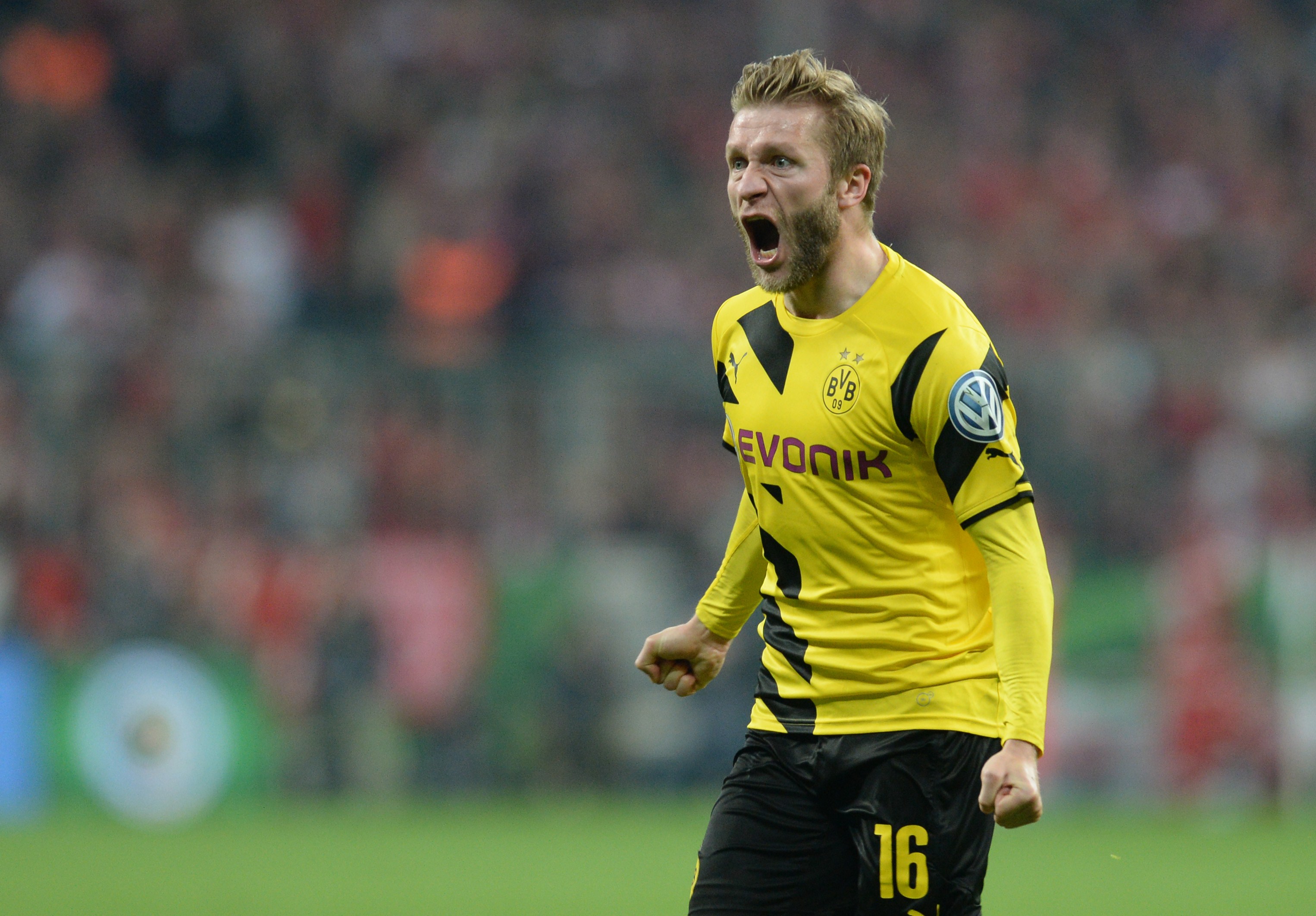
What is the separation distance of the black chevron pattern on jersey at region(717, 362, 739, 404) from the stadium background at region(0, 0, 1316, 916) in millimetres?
5010

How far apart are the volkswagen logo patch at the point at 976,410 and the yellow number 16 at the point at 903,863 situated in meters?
0.82

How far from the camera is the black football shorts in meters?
3.91

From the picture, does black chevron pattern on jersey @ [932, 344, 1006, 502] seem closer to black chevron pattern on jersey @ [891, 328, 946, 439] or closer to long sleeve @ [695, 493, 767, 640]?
black chevron pattern on jersey @ [891, 328, 946, 439]

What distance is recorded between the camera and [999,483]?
3775 millimetres

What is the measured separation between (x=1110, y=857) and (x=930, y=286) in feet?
24.0

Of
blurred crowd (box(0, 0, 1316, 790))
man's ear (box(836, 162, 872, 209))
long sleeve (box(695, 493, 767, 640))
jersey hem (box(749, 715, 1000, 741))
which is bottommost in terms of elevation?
jersey hem (box(749, 715, 1000, 741))

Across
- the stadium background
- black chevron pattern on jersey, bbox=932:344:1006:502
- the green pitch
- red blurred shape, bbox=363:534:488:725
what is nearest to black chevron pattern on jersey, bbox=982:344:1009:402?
black chevron pattern on jersey, bbox=932:344:1006:502

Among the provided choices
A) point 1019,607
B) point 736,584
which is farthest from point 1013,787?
point 736,584

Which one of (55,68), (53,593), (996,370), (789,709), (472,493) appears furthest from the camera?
(55,68)

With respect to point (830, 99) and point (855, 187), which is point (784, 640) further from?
point (830, 99)

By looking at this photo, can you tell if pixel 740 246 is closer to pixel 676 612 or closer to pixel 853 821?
pixel 676 612

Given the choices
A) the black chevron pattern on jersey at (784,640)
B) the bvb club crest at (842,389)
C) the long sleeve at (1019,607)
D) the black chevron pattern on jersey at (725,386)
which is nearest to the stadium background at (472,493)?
the black chevron pattern on jersey at (784,640)

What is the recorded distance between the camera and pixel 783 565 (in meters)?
4.22

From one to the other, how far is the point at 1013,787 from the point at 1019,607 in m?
0.37
